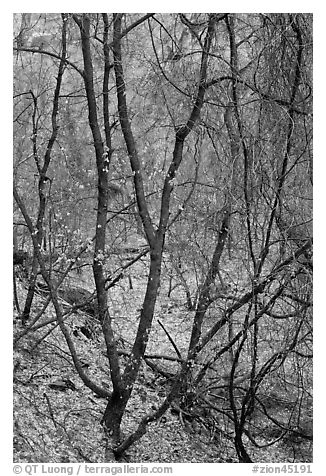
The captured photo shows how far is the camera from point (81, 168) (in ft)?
14.4

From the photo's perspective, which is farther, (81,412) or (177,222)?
(177,222)

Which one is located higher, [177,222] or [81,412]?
[177,222]

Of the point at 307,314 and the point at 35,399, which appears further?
the point at 35,399

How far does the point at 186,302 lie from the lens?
4.61 metres

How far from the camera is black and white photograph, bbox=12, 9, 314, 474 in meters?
3.34

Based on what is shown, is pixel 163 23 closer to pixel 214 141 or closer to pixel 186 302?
pixel 214 141

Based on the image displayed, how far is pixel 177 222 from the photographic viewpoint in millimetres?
Result: 4145

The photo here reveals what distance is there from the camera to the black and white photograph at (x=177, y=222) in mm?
3340

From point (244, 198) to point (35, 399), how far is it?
1675 millimetres
